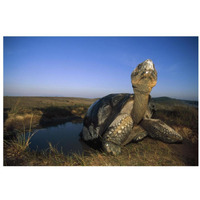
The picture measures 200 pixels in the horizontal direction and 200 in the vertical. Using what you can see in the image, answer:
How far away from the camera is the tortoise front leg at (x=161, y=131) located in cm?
266

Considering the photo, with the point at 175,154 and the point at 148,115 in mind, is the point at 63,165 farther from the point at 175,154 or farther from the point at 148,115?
the point at 148,115

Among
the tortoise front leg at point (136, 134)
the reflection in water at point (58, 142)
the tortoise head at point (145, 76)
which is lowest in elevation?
the reflection in water at point (58, 142)

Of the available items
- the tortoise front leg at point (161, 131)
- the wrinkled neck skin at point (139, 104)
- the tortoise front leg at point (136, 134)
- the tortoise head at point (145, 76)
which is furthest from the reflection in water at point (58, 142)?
the tortoise head at point (145, 76)

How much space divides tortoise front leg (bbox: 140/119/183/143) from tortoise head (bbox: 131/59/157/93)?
936 mm

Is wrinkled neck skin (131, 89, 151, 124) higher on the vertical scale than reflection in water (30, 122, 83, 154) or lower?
higher

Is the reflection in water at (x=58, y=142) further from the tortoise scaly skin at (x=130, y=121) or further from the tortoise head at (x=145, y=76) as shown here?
the tortoise head at (x=145, y=76)

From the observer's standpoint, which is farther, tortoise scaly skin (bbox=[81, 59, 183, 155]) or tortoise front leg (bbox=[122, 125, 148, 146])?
tortoise front leg (bbox=[122, 125, 148, 146])

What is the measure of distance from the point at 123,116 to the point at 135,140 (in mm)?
837

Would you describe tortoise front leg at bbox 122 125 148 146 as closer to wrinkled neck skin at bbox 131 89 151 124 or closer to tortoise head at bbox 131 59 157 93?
wrinkled neck skin at bbox 131 89 151 124

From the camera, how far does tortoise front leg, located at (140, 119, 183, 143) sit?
266 cm

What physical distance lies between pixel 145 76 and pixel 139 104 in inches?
27.8

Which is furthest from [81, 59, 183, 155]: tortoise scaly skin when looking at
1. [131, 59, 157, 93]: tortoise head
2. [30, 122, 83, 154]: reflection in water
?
[30, 122, 83, 154]: reflection in water

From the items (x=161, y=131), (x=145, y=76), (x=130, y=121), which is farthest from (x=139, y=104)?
(x=161, y=131)

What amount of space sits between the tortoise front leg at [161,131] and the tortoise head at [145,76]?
936 millimetres
